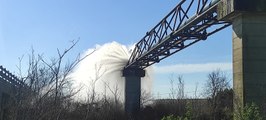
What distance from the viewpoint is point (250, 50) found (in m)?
20.3

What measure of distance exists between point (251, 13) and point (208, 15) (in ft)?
18.3

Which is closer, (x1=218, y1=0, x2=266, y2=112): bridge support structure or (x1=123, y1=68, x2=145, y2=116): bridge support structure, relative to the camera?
(x1=218, y1=0, x2=266, y2=112): bridge support structure

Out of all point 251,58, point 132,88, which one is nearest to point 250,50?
point 251,58

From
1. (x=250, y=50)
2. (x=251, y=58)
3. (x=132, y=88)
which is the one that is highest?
(x=250, y=50)

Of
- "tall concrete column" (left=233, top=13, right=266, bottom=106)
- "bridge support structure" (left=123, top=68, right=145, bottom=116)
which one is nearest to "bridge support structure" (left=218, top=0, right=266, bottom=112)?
"tall concrete column" (left=233, top=13, right=266, bottom=106)

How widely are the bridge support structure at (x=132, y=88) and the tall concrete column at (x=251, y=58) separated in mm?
32940

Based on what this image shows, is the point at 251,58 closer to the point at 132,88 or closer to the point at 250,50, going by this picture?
the point at 250,50

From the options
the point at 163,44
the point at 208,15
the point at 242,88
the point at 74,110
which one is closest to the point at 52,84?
the point at 74,110

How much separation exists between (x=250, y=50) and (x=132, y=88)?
34.4m

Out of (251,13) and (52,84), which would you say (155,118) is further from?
(52,84)

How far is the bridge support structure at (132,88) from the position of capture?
53.4m

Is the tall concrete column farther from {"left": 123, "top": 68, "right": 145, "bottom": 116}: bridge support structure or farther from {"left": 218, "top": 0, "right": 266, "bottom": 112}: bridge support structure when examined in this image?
{"left": 123, "top": 68, "right": 145, "bottom": 116}: bridge support structure

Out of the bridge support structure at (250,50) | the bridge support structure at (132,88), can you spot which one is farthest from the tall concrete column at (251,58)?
the bridge support structure at (132,88)

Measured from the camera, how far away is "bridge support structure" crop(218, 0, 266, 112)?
2006 centimetres
